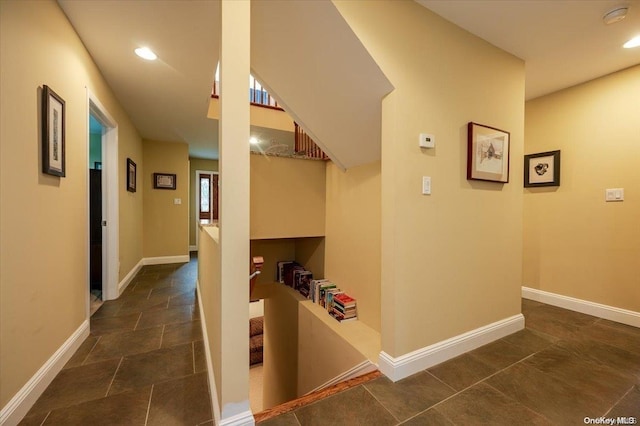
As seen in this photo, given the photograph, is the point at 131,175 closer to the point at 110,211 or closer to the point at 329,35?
the point at 110,211

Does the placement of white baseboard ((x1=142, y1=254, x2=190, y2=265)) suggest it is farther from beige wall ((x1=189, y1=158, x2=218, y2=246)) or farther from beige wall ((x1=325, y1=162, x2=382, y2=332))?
beige wall ((x1=325, y1=162, x2=382, y2=332))

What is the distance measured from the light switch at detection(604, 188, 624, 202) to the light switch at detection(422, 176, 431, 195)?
2.17m

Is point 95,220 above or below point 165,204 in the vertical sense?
below

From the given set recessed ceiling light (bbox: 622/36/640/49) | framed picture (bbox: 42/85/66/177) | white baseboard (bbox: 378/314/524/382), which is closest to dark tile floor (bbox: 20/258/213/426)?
white baseboard (bbox: 378/314/524/382)

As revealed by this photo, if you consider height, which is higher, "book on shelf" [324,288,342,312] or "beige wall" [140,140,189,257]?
"beige wall" [140,140,189,257]

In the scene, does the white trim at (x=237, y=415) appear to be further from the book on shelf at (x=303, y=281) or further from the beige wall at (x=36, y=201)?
the book on shelf at (x=303, y=281)

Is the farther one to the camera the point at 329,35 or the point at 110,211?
the point at 110,211

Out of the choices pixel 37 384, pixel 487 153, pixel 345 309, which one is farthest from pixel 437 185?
pixel 37 384

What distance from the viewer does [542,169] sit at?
3.03 meters

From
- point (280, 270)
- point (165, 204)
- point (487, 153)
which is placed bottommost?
point (280, 270)

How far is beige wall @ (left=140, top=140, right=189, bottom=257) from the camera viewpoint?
4973 mm

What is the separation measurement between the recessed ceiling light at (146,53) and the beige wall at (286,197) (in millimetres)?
1198

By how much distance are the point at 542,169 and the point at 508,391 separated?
2560 mm

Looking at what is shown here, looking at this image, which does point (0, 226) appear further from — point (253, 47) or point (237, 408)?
point (253, 47)
